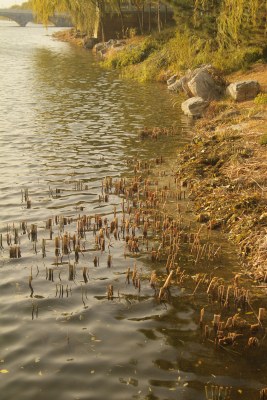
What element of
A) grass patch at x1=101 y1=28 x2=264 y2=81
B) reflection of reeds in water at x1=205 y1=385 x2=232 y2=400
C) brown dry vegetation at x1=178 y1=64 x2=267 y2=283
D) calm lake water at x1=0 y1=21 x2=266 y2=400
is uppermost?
grass patch at x1=101 y1=28 x2=264 y2=81

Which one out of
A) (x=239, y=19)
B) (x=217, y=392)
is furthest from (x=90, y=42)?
(x=217, y=392)

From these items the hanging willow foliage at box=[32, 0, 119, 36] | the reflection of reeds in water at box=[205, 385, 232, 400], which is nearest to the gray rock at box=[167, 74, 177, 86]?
the hanging willow foliage at box=[32, 0, 119, 36]

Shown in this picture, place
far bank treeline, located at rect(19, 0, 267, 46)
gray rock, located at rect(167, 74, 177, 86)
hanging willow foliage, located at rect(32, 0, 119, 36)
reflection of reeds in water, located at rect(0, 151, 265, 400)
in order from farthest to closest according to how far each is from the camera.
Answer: hanging willow foliage, located at rect(32, 0, 119, 36) → gray rock, located at rect(167, 74, 177, 86) → far bank treeline, located at rect(19, 0, 267, 46) → reflection of reeds in water, located at rect(0, 151, 265, 400)

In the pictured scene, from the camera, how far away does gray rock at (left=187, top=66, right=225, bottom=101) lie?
24.6 meters

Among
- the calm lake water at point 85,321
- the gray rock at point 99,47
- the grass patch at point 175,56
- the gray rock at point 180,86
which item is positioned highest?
the gray rock at point 99,47

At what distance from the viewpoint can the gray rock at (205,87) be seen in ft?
80.8

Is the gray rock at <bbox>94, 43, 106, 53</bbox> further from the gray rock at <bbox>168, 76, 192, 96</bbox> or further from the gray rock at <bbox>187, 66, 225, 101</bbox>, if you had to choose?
the gray rock at <bbox>187, 66, 225, 101</bbox>

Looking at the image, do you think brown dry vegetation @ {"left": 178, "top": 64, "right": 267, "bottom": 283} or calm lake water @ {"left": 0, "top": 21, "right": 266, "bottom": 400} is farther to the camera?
brown dry vegetation @ {"left": 178, "top": 64, "right": 267, "bottom": 283}

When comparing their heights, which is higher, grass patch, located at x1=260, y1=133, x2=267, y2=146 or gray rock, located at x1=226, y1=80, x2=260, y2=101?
gray rock, located at x1=226, y1=80, x2=260, y2=101

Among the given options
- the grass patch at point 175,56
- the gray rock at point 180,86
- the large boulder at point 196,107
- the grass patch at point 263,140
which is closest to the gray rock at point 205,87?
the gray rock at point 180,86

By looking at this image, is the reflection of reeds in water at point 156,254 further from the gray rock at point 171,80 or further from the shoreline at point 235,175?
the gray rock at point 171,80

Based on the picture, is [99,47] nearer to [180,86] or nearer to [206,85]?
[180,86]

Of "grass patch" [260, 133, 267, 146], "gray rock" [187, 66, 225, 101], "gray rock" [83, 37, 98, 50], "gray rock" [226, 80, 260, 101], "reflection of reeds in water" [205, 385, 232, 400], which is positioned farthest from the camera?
"gray rock" [83, 37, 98, 50]

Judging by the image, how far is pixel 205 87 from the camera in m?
24.8
